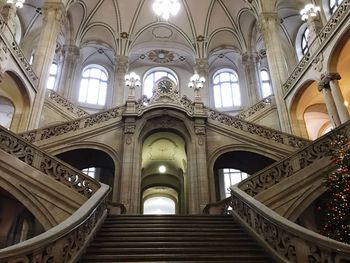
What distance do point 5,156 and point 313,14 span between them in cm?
1232

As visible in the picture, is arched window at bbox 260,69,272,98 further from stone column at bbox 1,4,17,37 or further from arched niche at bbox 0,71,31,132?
stone column at bbox 1,4,17,37

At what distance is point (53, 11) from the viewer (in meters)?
16.6

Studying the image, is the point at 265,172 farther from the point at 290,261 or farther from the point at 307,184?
the point at 290,261

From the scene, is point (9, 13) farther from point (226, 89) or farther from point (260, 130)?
point (226, 89)

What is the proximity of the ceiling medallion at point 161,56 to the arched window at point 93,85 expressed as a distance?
12.3ft

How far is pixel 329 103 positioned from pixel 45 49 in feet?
42.0

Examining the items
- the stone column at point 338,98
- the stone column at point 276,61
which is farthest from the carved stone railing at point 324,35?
the stone column at point 338,98

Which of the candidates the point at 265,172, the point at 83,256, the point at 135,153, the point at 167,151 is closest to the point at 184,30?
the point at 167,151

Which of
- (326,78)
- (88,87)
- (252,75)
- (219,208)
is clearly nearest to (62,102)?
(88,87)

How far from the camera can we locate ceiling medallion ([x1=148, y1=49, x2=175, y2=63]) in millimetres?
23938

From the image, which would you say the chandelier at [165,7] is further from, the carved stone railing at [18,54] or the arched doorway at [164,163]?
the carved stone railing at [18,54]

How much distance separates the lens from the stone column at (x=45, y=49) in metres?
14.3

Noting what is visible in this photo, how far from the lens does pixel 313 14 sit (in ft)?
42.7

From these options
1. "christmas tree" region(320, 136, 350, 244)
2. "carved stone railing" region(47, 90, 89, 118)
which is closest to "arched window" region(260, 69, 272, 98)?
"carved stone railing" region(47, 90, 89, 118)
